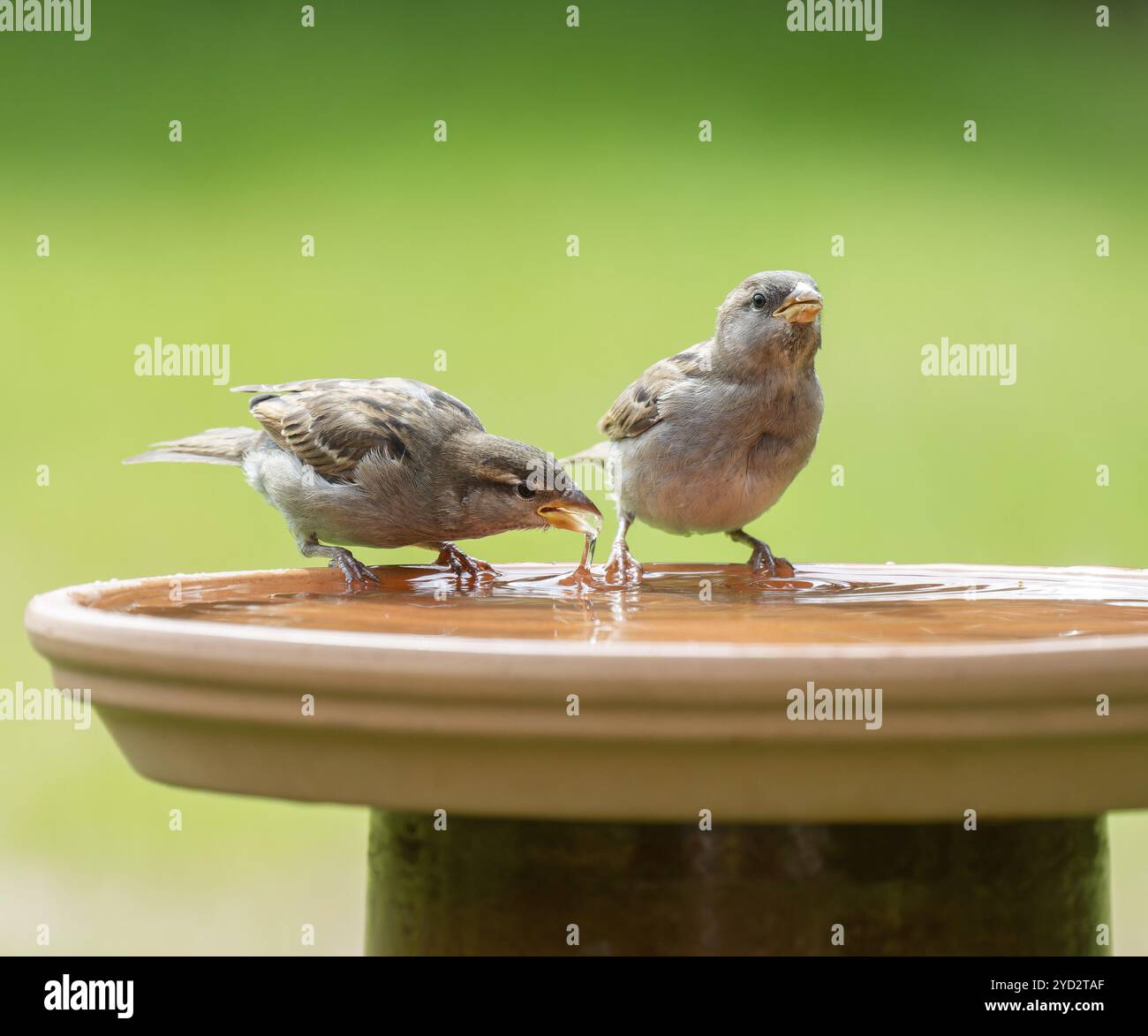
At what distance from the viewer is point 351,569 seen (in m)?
2.69

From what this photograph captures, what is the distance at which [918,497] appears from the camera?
254 inches

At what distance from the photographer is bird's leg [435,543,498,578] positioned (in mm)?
2805

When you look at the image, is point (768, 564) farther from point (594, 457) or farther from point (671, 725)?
point (671, 725)

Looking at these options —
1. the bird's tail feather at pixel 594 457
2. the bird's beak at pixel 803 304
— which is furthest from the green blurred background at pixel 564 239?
the bird's beak at pixel 803 304

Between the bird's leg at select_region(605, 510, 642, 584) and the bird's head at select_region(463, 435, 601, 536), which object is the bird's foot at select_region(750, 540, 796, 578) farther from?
the bird's head at select_region(463, 435, 601, 536)

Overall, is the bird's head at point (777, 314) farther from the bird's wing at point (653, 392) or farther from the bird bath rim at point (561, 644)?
the bird bath rim at point (561, 644)

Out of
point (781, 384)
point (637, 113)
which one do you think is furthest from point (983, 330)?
point (781, 384)

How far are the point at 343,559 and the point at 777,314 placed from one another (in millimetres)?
1008

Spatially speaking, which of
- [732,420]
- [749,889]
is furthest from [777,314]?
[749,889]

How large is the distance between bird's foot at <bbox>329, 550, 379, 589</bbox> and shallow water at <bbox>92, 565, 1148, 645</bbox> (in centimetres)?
3

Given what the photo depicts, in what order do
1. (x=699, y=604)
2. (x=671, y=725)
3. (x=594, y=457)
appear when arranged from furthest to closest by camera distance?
(x=594, y=457) < (x=699, y=604) < (x=671, y=725)

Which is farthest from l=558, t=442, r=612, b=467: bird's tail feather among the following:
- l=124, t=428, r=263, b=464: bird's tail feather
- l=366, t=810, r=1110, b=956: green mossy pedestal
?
l=366, t=810, r=1110, b=956: green mossy pedestal

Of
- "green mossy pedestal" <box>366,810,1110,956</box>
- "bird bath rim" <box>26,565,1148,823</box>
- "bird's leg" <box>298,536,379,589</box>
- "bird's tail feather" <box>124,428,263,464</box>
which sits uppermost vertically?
"bird's tail feather" <box>124,428,263,464</box>

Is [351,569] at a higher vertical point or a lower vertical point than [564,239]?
lower
